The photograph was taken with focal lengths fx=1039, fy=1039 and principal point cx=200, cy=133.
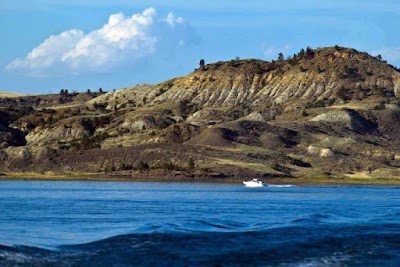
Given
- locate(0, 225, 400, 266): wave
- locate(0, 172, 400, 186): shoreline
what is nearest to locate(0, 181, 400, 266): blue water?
locate(0, 225, 400, 266): wave

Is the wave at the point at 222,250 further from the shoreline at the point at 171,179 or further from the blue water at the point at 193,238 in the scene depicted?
the shoreline at the point at 171,179

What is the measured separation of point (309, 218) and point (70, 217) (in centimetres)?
1735

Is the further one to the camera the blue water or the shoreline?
the shoreline

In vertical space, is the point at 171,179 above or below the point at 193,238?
above

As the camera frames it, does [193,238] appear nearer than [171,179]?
Yes

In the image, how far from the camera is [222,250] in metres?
52.3

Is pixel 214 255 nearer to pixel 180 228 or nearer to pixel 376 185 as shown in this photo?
pixel 180 228

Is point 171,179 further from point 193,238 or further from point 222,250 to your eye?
point 222,250

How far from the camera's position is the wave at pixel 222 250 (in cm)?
4812

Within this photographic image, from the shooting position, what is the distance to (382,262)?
1997 inches

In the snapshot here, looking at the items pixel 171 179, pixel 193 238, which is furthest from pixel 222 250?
pixel 171 179

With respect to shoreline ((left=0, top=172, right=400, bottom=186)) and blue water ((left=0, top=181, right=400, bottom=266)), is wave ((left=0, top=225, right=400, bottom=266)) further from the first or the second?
shoreline ((left=0, top=172, right=400, bottom=186))

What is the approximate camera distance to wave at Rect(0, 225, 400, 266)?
48.1 metres

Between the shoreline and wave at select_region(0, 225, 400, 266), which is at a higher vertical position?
the shoreline
